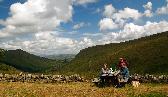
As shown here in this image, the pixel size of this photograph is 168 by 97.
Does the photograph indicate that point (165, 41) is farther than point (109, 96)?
Yes

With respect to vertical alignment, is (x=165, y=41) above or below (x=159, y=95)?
above

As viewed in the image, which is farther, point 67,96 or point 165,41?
point 165,41

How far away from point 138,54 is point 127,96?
139967 millimetres

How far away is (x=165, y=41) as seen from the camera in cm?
16262

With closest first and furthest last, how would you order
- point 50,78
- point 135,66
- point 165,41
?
point 50,78, point 135,66, point 165,41

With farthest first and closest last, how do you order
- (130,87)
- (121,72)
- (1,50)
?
(1,50) < (121,72) < (130,87)

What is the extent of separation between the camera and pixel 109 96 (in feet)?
92.0

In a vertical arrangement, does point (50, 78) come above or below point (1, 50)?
below

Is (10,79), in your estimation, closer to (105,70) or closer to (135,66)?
(105,70)

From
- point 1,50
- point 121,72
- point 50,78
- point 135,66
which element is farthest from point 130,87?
point 135,66

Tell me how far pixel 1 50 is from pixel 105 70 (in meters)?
66.8

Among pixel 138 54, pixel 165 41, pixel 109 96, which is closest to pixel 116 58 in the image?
pixel 138 54

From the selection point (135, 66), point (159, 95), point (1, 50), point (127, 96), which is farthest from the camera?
point (135, 66)

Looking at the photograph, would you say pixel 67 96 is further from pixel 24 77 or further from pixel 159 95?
pixel 24 77
